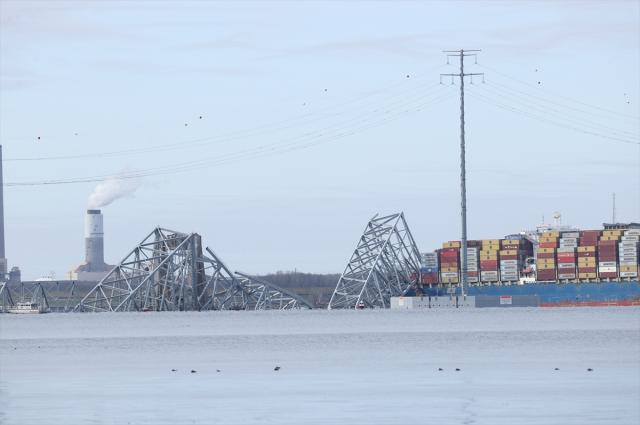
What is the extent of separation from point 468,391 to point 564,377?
7.48 meters

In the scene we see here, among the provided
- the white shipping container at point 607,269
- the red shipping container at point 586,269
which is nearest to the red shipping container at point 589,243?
the red shipping container at point 586,269

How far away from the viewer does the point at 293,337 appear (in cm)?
11450

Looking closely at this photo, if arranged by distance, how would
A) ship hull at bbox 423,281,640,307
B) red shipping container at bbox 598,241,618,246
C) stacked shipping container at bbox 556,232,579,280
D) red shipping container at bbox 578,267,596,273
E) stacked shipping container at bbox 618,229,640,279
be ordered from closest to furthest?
stacked shipping container at bbox 618,229,640,279
ship hull at bbox 423,281,640,307
red shipping container at bbox 578,267,596,273
red shipping container at bbox 598,241,618,246
stacked shipping container at bbox 556,232,579,280

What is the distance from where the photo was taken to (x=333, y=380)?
5850 centimetres

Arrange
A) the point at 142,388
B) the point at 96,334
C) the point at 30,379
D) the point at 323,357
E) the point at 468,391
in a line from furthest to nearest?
1. the point at 96,334
2. the point at 323,357
3. the point at 30,379
4. the point at 142,388
5. the point at 468,391

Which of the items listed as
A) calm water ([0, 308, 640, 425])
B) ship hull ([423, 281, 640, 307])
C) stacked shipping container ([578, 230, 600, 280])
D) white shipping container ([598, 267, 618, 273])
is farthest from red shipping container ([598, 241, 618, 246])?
calm water ([0, 308, 640, 425])

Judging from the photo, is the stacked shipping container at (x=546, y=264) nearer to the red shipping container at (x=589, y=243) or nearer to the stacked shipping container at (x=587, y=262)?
the stacked shipping container at (x=587, y=262)

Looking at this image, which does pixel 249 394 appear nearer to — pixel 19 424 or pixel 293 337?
pixel 19 424

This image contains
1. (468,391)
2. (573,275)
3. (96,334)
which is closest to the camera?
(468,391)

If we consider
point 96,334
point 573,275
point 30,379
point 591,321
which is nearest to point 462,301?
point 573,275

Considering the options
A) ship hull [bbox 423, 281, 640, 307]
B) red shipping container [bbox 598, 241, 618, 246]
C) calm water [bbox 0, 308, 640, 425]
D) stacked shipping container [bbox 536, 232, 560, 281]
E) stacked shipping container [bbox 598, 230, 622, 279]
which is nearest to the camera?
calm water [bbox 0, 308, 640, 425]

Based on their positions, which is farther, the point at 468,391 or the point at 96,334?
the point at 96,334

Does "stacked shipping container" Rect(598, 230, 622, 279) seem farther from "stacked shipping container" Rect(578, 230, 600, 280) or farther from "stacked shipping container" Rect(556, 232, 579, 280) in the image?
"stacked shipping container" Rect(556, 232, 579, 280)

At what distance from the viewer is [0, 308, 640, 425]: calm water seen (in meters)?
43.9
